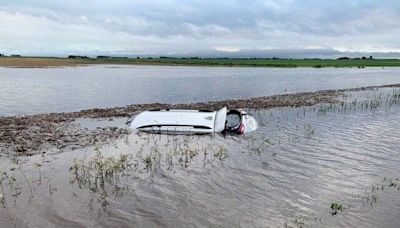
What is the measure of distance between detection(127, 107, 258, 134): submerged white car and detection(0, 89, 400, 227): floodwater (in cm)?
81

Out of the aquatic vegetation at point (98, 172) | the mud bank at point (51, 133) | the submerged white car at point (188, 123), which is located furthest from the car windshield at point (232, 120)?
the aquatic vegetation at point (98, 172)

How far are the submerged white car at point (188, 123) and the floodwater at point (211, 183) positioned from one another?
0.81 m

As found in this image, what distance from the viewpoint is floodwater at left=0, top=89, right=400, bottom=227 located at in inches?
364

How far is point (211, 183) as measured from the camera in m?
11.8

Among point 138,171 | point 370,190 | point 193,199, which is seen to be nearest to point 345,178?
point 370,190

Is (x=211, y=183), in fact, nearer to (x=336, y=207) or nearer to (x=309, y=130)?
→ (x=336, y=207)

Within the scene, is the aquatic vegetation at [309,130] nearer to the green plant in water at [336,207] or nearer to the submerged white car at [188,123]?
the submerged white car at [188,123]

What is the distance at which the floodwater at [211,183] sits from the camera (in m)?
9.23

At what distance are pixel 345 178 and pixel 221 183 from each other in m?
3.95

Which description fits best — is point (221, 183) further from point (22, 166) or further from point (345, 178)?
point (22, 166)

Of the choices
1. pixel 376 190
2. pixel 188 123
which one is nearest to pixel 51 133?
pixel 188 123

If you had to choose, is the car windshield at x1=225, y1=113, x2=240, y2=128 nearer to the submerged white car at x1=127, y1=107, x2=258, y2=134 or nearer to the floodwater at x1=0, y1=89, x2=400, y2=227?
the submerged white car at x1=127, y1=107, x2=258, y2=134

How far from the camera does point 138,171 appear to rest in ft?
41.7

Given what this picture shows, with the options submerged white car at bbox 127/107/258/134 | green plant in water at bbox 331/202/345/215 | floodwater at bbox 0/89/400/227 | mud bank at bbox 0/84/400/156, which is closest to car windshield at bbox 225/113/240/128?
submerged white car at bbox 127/107/258/134
